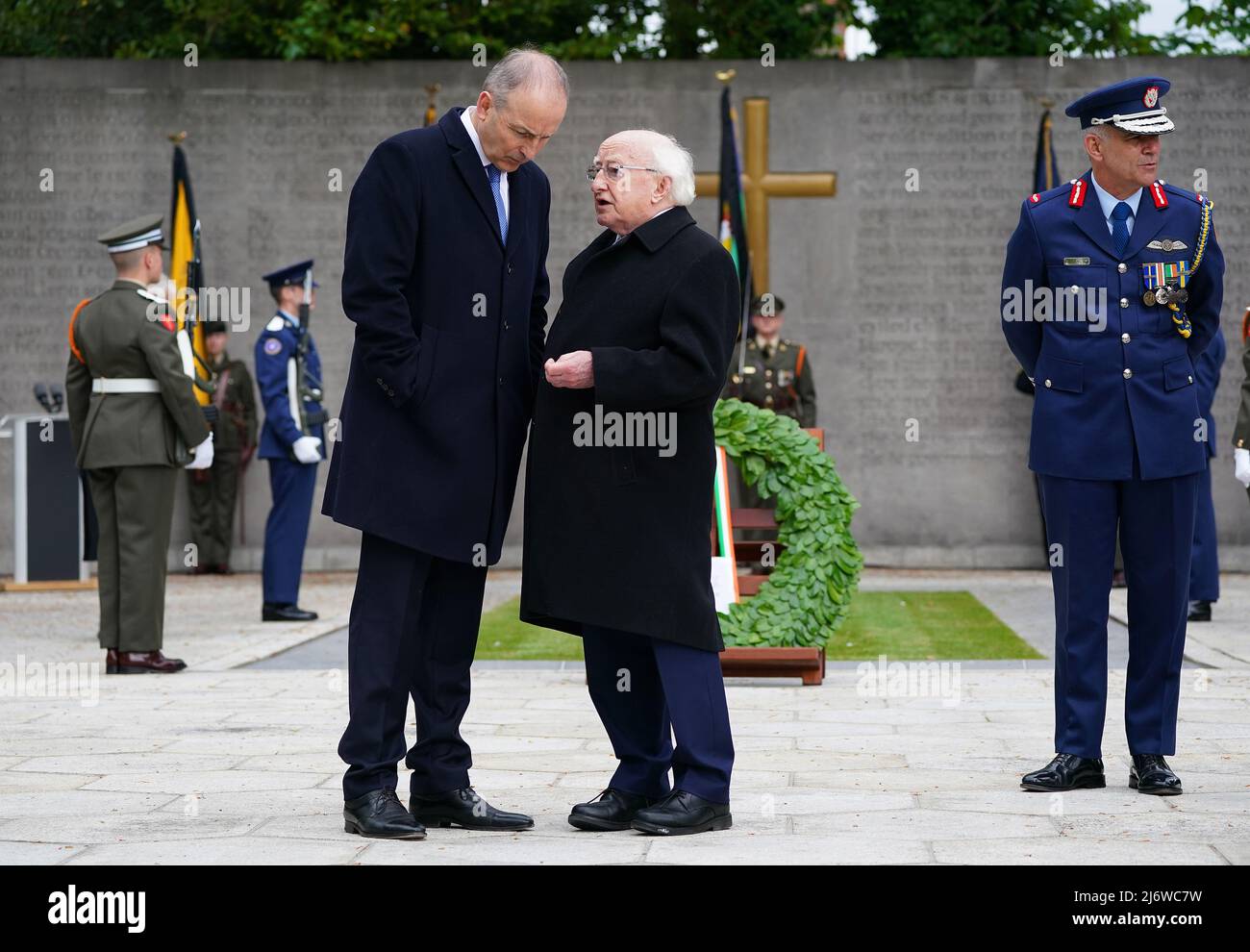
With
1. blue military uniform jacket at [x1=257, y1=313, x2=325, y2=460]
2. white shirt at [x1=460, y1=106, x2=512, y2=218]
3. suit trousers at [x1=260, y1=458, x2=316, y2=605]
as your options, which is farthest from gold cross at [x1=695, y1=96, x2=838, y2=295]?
white shirt at [x1=460, y1=106, x2=512, y2=218]

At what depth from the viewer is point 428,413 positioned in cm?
434

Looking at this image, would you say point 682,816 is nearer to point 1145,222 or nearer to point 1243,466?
point 1145,222

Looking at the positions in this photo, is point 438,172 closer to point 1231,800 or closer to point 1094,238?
point 1094,238

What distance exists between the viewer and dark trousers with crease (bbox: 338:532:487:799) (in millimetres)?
4355

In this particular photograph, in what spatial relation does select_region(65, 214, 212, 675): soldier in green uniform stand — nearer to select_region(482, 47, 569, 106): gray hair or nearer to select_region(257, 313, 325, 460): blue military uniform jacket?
select_region(257, 313, 325, 460): blue military uniform jacket

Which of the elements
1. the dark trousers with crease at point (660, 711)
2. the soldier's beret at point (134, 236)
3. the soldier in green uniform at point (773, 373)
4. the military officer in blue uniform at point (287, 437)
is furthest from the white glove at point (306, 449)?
the dark trousers with crease at point (660, 711)

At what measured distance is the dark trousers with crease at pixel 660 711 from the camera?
4.37 meters

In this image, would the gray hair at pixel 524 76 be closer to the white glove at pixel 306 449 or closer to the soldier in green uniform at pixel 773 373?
the white glove at pixel 306 449

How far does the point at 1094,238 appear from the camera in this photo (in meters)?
5.09

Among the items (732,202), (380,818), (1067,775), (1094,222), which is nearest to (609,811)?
(380,818)

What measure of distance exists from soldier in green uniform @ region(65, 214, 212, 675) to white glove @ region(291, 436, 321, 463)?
84.6 inches

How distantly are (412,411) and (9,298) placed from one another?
1096cm

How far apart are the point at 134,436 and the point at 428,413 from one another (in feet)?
13.3

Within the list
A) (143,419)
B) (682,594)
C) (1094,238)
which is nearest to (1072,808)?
(682,594)
